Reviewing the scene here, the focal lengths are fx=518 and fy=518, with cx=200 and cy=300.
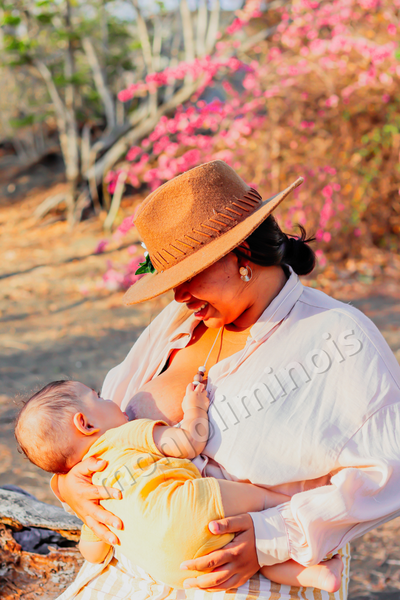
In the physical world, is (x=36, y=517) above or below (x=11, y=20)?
below

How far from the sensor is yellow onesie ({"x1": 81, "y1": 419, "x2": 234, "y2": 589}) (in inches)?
56.4

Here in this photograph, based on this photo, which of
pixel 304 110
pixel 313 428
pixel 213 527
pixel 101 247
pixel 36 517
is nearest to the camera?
pixel 213 527

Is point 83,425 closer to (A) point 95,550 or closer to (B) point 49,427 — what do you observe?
(B) point 49,427

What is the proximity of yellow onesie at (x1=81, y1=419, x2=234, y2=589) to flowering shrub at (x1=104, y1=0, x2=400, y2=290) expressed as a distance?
5.70m

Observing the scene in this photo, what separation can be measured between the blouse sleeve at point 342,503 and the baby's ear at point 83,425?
608 mm

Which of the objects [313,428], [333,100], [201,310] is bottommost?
[333,100]

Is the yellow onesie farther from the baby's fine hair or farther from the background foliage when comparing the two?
the background foliage

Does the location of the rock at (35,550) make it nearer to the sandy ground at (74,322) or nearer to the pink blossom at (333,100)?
the sandy ground at (74,322)

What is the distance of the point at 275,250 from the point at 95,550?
116 centimetres

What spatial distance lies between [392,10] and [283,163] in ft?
7.86

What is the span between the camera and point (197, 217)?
1614mm

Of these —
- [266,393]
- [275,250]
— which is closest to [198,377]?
[266,393]

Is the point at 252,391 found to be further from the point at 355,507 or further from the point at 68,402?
the point at 68,402

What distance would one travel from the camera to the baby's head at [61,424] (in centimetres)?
173
